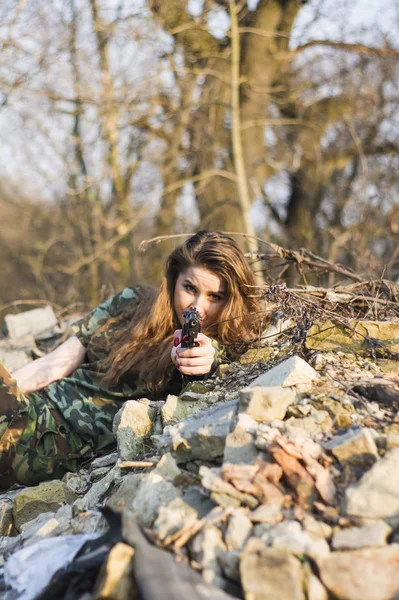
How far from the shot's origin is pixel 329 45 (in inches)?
354

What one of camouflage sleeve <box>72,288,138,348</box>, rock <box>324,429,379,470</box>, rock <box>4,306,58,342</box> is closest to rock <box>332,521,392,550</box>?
rock <box>324,429,379,470</box>

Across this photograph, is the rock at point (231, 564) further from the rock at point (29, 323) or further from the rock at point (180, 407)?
the rock at point (29, 323)

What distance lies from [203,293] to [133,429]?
37.2 inches

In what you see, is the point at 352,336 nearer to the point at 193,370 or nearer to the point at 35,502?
the point at 193,370

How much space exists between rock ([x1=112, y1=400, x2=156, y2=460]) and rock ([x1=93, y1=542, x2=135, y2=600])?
875mm

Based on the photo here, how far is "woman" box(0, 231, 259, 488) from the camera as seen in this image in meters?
2.90

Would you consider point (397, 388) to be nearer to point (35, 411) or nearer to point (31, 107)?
point (35, 411)

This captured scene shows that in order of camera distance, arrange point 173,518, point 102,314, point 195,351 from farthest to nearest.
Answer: point 102,314, point 195,351, point 173,518

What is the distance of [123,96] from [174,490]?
24.7 ft

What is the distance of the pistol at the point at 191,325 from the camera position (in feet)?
8.28

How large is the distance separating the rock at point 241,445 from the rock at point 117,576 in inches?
18.8

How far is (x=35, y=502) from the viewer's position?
2459 mm

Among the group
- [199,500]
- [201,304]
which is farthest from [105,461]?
[199,500]

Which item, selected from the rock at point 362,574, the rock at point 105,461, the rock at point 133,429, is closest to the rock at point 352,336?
the rock at point 133,429
